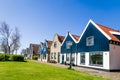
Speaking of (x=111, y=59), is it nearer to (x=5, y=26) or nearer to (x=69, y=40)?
(x=69, y=40)

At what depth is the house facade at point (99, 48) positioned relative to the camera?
24672mm

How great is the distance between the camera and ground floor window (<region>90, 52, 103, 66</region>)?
26.1 metres

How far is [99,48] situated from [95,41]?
159 centimetres

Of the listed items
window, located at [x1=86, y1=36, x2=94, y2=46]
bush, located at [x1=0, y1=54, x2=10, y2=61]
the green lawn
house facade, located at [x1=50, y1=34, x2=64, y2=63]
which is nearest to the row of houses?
window, located at [x1=86, y1=36, x2=94, y2=46]

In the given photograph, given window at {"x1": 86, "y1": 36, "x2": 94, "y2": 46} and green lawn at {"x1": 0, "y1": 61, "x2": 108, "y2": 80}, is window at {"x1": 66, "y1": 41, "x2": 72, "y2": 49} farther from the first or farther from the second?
green lawn at {"x1": 0, "y1": 61, "x2": 108, "y2": 80}

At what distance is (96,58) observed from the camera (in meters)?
27.3

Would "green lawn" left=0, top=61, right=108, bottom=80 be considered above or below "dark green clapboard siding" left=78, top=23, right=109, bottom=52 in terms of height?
below

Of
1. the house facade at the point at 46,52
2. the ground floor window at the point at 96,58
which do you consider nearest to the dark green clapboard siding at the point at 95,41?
the ground floor window at the point at 96,58

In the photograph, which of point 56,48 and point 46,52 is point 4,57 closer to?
point 56,48

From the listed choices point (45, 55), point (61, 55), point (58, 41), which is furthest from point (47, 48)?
point (61, 55)

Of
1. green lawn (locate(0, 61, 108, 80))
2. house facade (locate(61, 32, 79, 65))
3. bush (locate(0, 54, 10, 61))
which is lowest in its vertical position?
green lawn (locate(0, 61, 108, 80))

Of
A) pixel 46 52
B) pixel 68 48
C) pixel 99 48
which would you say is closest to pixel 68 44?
pixel 68 48

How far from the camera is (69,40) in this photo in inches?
1487

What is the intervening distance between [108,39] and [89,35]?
499 centimetres
